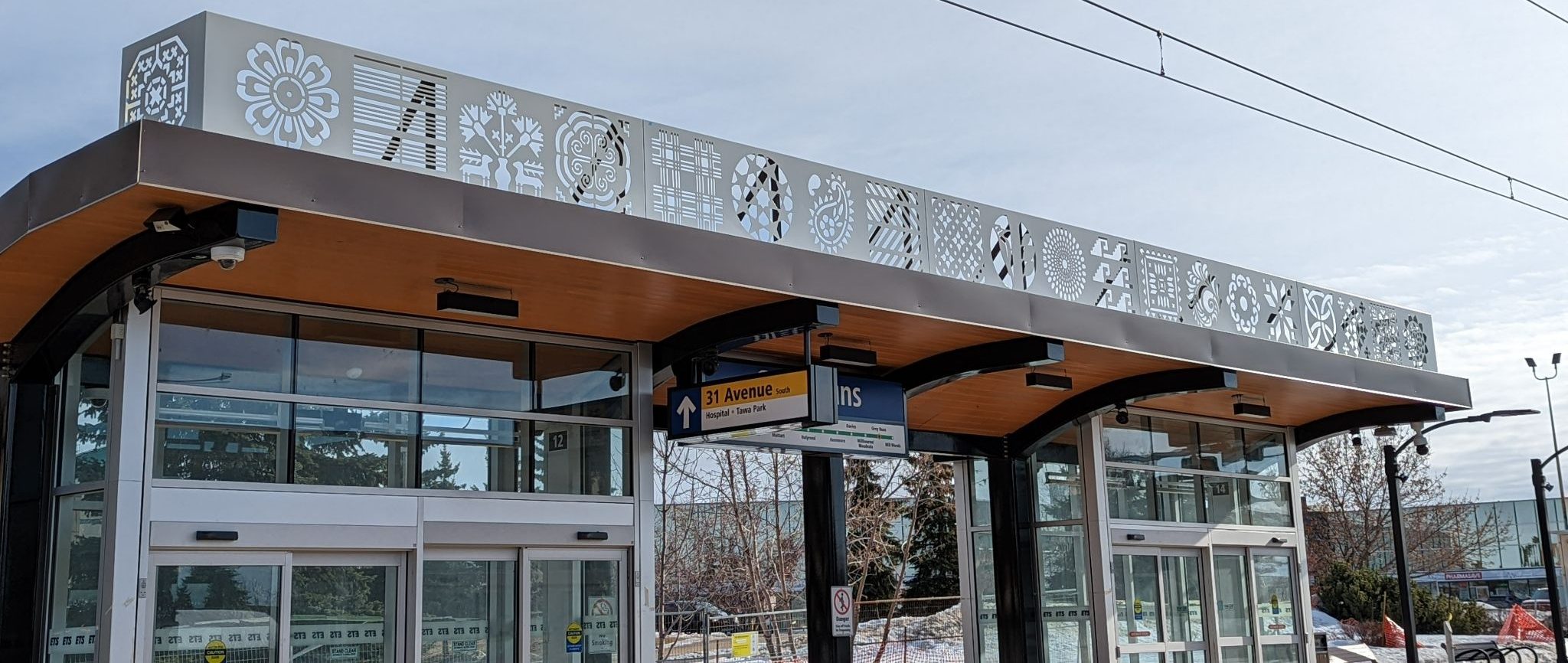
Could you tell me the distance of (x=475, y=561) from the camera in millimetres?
10320

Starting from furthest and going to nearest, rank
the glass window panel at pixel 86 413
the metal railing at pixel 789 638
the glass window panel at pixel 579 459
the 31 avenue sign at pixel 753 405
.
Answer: the metal railing at pixel 789 638, the glass window panel at pixel 579 459, the 31 avenue sign at pixel 753 405, the glass window panel at pixel 86 413

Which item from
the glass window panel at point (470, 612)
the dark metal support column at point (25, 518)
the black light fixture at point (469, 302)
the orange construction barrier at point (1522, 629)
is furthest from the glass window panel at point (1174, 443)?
the orange construction barrier at point (1522, 629)

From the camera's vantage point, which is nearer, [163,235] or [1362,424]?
[163,235]

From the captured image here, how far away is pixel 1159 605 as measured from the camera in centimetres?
1627

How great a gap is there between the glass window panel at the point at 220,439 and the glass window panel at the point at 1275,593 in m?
12.7

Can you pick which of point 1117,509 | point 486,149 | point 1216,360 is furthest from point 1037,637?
point 486,149

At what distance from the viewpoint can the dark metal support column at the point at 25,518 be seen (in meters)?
9.34

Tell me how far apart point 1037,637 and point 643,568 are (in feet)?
22.3

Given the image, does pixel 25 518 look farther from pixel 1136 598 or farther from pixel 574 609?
pixel 1136 598

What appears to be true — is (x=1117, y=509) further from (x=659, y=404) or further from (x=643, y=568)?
(x=643, y=568)

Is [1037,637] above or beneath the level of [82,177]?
beneath

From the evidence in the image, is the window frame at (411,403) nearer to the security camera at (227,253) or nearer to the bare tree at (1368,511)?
the security camera at (227,253)

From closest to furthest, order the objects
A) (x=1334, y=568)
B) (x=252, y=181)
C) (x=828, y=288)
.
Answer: (x=252, y=181), (x=828, y=288), (x=1334, y=568)

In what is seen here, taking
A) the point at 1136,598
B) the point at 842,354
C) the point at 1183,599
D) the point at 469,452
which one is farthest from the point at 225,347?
the point at 1183,599
